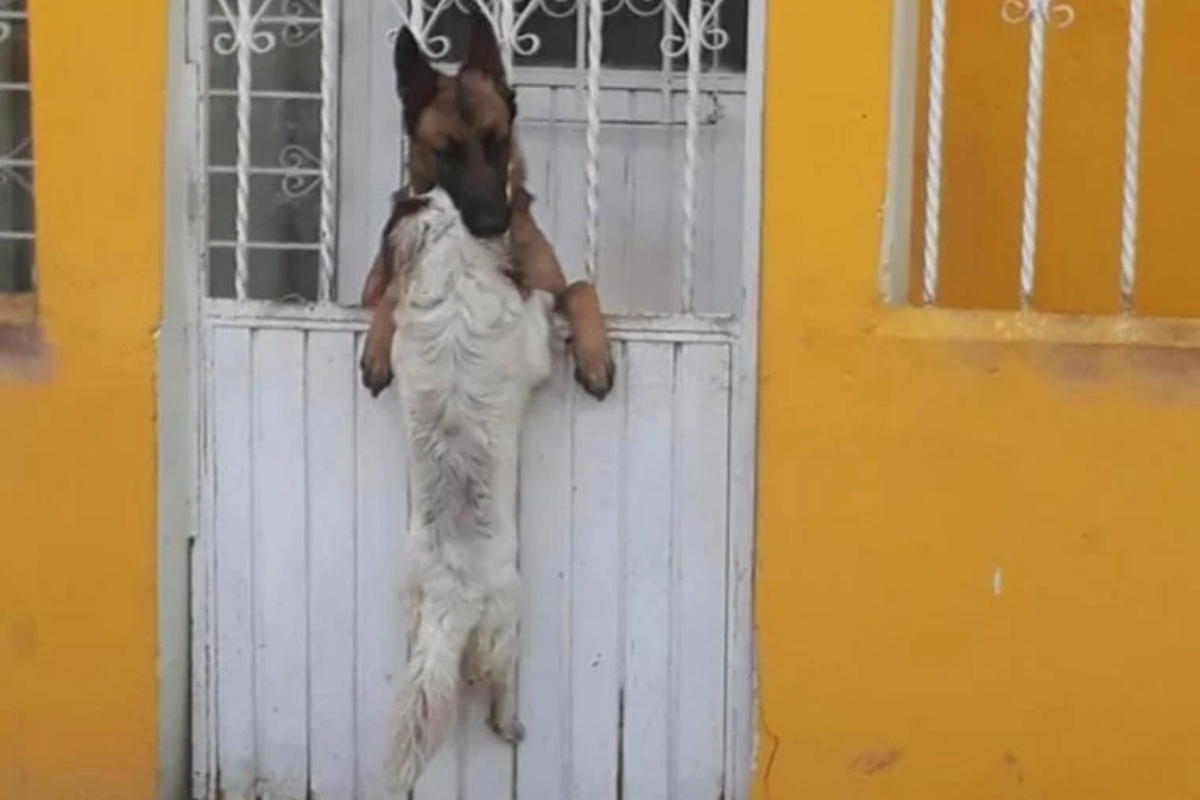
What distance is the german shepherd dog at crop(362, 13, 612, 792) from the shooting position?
171 inches

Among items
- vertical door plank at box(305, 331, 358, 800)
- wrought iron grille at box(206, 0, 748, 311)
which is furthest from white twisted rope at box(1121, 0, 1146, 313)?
vertical door plank at box(305, 331, 358, 800)

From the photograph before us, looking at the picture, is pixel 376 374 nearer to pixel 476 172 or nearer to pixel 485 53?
pixel 476 172

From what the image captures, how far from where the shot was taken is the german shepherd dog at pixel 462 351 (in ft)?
14.3

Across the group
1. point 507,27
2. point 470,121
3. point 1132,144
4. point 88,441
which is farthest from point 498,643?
point 1132,144

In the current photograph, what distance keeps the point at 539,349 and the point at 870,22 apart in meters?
0.99

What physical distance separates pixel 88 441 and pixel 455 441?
0.85m

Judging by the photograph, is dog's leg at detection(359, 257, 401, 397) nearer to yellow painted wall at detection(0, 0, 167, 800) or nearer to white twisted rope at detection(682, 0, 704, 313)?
yellow painted wall at detection(0, 0, 167, 800)

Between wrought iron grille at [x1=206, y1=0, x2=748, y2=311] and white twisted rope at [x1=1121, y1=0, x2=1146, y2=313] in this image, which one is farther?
wrought iron grille at [x1=206, y1=0, x2=748, y2=311]

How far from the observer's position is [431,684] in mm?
4457

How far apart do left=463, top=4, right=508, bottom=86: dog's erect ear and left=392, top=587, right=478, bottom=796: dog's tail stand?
1.13 meters

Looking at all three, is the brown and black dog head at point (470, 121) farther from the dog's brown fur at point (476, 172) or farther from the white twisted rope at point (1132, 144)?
the white twisted rope at point (1132, 144)

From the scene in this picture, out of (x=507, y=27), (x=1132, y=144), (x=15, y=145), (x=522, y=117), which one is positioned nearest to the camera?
(x=1132, y=144)

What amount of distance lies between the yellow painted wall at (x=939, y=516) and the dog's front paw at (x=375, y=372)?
2.70 feet

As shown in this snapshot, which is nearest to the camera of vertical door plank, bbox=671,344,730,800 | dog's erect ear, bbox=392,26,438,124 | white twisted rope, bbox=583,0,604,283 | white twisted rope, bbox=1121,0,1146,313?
dog's erect ear, bbox=392,26,438,124
